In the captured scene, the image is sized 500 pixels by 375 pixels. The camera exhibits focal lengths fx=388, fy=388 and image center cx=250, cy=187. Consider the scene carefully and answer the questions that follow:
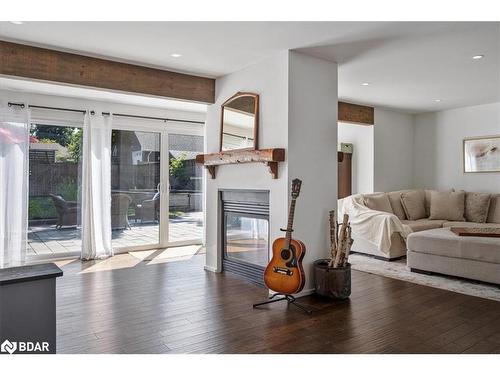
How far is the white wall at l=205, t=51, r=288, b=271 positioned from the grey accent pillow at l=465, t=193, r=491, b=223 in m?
3.79

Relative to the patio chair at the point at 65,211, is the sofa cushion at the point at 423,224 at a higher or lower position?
lower

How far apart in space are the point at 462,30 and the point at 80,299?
406 centimetres

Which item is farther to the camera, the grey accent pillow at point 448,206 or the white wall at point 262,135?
the grey accent pillow at point 448,206

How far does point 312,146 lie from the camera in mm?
3820

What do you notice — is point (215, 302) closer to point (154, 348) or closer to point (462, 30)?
point (154, 348)

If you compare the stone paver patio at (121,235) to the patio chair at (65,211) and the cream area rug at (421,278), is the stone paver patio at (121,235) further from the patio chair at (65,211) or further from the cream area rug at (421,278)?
the cream area rug at (421,278)

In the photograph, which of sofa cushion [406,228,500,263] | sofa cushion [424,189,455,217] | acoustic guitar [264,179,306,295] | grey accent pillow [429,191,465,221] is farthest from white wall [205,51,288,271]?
sofa cushion [424,189,455,217]

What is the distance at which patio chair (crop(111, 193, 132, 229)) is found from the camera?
5.83m

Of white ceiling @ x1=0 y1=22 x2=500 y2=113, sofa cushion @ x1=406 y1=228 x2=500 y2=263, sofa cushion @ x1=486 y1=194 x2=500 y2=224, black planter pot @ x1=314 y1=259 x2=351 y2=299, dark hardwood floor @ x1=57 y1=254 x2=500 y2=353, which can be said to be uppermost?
white ceiling @ x1=0 y1=22 x2=500 y2=113

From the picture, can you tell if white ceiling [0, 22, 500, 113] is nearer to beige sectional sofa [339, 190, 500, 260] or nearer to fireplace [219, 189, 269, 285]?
fireplace [219, 189, 269, 285]

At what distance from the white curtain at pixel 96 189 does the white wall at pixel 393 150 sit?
4.31 meters

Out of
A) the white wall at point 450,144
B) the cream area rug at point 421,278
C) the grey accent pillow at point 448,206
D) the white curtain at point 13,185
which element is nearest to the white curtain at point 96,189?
the white curtain at point 13,185

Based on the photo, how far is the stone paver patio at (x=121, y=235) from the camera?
17.3 ft
